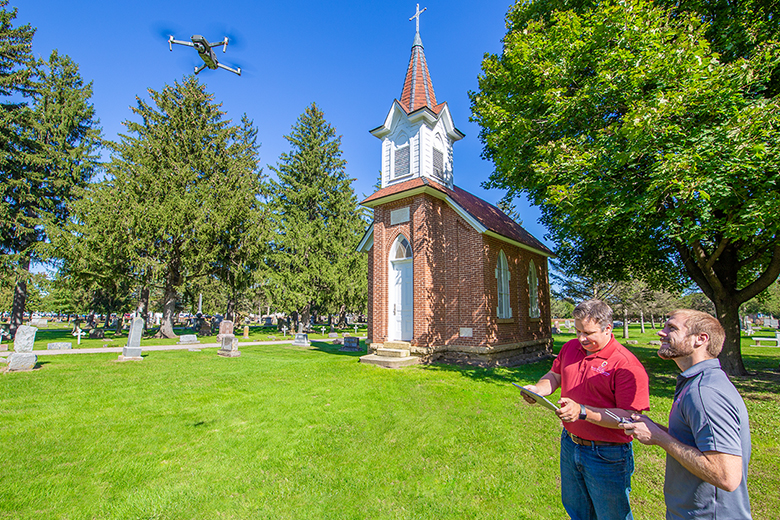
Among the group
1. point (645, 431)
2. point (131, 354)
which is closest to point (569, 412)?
point (645, 431)

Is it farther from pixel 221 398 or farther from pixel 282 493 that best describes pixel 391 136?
pixel 282 493

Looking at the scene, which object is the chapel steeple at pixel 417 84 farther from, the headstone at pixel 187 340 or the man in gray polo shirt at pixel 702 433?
the headstone at pixel 187 340

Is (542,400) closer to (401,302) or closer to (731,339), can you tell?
(401,302)

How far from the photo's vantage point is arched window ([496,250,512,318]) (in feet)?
48.8

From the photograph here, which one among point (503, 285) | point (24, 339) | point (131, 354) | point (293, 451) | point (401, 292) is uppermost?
point (503, 285)

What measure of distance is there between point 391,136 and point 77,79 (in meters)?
29.6

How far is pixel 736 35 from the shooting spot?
9.02m

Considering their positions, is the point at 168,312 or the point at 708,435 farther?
the point at 168,312

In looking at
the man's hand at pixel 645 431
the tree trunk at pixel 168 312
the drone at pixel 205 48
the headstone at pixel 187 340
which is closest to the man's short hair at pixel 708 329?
the man's hand at pixel 645 431

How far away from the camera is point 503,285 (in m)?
15.4

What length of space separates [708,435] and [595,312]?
1.09 meters

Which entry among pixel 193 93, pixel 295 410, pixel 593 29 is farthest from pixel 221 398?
pixel 193 93

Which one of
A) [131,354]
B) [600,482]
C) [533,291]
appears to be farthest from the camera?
[533,291]

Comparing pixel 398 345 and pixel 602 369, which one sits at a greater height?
pixel 602 369
